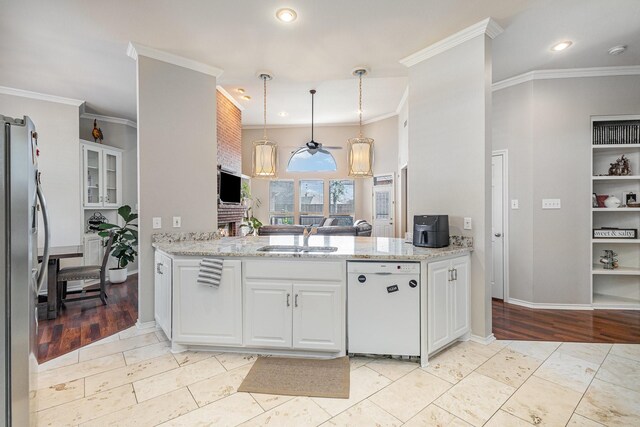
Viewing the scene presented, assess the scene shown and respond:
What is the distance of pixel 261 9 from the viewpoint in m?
2.47

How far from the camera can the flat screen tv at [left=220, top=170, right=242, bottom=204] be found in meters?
4.53

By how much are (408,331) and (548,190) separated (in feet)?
9.12

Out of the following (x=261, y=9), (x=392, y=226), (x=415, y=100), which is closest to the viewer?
(x=261, y=9)

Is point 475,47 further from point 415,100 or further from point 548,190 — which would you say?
point 548,190

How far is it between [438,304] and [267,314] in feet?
4.68

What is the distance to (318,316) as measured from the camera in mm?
2398

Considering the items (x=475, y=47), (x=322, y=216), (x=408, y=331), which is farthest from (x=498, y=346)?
(x=322, y=216)

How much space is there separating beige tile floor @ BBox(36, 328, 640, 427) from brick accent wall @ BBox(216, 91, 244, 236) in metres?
2.45

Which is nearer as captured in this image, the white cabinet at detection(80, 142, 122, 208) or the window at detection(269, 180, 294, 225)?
the white cabinet at detection(80, 142, 122, 208)

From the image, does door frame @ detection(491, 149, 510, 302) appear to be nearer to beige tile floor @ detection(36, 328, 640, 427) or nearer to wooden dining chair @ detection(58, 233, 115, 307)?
beige tile floor @ detection(36, 328, 640, 427)

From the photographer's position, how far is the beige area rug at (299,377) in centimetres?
203

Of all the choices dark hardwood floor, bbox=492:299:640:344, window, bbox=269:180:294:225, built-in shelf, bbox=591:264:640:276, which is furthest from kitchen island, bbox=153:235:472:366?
window, bbox=269:180:294:225

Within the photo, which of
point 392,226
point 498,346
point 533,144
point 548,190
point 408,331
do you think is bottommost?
point 498,346

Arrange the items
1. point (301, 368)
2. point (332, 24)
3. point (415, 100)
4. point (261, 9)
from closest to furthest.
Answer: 1. point (301, 368)
2. point (261, 9)
3. point (332, 24)
4. point (415, 100)
